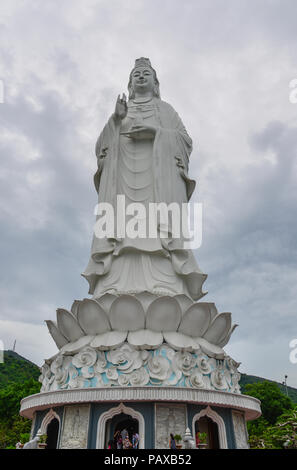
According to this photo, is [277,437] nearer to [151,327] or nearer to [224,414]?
[224,414]

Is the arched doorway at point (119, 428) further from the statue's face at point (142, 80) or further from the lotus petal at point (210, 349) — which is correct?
the statue's face at point (142, 80)

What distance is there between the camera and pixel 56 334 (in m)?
7.61

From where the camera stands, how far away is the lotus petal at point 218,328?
726 centimetres

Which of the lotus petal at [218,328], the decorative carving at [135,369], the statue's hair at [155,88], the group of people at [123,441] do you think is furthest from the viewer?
the statue's hair at [155,88]

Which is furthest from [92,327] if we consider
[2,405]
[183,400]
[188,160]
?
[2,405]

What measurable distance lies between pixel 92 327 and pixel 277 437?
441 centimetres

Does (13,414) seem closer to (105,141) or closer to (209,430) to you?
(209,430)

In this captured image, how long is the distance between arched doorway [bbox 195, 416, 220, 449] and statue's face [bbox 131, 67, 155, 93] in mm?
7974

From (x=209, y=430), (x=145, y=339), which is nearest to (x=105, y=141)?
(x=145, y=339)

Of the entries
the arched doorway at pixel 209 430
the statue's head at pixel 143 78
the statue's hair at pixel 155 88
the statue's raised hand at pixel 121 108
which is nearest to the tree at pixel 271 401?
the arched doorway at pixel 209 430

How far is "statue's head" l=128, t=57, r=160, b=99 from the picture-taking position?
34.3 feet

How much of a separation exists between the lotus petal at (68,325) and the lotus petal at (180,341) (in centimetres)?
160

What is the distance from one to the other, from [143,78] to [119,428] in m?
8.28

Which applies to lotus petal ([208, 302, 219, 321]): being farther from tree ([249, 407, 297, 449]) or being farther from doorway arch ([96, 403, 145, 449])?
tree ([249, 407, 297, 449])
